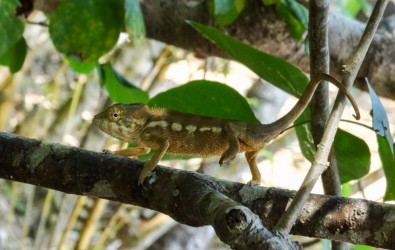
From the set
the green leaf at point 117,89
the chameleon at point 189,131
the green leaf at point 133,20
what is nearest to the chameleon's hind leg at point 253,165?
the chameleon at point 189,131

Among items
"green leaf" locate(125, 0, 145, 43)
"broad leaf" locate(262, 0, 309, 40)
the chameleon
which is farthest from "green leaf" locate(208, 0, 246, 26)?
the chameleon

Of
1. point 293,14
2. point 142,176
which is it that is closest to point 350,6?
point 293,14

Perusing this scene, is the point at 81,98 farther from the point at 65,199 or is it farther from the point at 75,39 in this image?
the point at 75,39

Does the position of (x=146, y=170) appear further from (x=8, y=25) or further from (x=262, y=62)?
(x=8, y=25)

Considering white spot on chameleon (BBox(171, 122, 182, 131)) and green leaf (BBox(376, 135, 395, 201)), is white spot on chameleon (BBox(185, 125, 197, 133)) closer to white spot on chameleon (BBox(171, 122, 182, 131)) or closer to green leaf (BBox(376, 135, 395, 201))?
white spot on chameleon (BBox(171, 122, 182, 131))

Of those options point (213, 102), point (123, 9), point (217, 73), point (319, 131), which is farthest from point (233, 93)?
point (217, 73)

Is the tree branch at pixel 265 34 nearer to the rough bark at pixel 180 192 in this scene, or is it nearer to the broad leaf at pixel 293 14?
the broad leaf at pixel 293 14

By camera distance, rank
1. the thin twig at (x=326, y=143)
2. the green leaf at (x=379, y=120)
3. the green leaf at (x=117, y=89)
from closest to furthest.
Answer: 1. the thin twig at (x=326, y=143)
2. the green leaf at (x=379, y=120)
3. the green leaf at (x=117, y=89)
